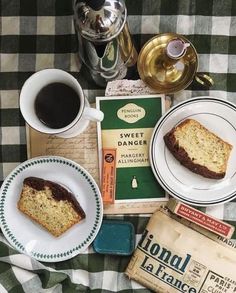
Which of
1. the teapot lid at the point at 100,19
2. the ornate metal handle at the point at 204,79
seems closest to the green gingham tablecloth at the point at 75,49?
the ornate metal handle at the point at 204,79

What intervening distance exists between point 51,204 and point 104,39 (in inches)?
11.5

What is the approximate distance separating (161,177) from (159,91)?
0.14m

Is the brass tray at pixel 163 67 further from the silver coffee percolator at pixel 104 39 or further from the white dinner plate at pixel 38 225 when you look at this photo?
the white dinner plate at pixel 38 225

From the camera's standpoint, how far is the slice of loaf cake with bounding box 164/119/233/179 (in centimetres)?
111

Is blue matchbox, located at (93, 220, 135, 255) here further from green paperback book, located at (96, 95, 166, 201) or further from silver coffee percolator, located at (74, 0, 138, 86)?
silver coffee percolator, located at (74, 0, 138, 86)

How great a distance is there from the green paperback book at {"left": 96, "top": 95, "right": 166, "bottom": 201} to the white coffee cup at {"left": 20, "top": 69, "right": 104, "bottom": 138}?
6cm

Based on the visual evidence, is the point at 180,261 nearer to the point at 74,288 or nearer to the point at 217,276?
the point at 217,276

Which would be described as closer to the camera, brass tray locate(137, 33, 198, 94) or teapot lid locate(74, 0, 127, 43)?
teapot lid locate(74, 0, 127, 43)

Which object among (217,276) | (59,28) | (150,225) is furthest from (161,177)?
(59,28)

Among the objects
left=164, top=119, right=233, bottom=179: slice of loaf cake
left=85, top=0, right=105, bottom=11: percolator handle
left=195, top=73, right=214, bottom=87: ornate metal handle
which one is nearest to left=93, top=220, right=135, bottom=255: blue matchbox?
left=164, top=119, right=233, bottom=179: slice of loaf cake

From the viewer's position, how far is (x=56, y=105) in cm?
110

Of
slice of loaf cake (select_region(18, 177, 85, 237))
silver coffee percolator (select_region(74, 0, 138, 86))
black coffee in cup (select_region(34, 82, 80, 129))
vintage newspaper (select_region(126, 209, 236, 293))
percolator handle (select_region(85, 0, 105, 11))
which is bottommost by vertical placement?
vintage newspaper (select_region(126, 209, 236, 293))

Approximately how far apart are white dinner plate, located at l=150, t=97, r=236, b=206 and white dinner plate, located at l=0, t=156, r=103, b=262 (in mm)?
118

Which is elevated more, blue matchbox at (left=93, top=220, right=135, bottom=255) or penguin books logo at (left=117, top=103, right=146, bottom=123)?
penguin books logo at (left=117, top=103, right=146, bottom=123)
